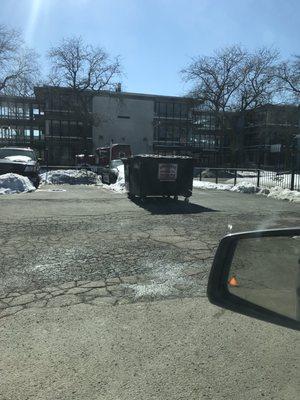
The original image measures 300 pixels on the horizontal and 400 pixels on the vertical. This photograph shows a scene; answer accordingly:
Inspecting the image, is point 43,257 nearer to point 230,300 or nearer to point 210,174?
point 230,300

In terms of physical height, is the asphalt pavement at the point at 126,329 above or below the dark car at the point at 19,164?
below

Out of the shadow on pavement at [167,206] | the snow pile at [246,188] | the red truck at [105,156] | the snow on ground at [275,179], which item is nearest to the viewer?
the shadow on pavement at [167,206]

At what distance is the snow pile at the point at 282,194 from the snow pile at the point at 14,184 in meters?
9.35

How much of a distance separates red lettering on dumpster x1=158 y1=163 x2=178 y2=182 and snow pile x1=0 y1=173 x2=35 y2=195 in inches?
247

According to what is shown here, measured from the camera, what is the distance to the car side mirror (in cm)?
198

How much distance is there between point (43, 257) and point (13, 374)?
3480mm

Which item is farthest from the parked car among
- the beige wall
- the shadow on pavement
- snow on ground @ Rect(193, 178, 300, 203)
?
the beige wall

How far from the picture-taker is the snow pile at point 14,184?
57.5 ft

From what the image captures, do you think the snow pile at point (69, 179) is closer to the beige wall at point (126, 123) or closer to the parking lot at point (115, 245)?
the parking lot at point (115, 245)

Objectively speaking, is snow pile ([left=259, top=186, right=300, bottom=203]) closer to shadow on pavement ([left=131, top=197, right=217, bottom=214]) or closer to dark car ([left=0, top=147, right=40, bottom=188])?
shadow on pavement ([left=131, top=197, right=217, bottom=214])

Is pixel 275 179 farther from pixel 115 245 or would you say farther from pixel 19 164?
pixel 115 245

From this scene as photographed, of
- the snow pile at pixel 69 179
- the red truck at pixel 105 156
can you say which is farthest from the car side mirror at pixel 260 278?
the red truck at pixel 105 156

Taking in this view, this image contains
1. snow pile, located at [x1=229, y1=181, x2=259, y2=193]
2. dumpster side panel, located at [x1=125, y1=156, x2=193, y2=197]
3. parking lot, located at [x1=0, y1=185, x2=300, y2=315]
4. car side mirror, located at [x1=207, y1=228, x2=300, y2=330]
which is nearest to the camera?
car side mirror, located at [x1=207, y1=228, x2=300, y2=330]

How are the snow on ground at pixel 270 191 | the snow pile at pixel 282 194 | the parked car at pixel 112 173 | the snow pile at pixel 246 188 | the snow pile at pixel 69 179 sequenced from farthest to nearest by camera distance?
1. the snow pile at pixel 69 179
2. the parked car at pixel 112 173
3. the snow pile at pixel 246 188
4. the snow on ground at pixel 270 191
5. the snow pile at pixel 282 194
